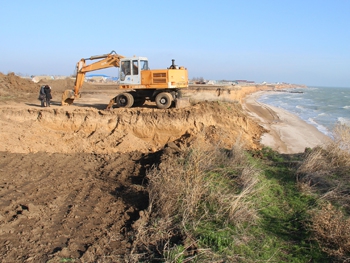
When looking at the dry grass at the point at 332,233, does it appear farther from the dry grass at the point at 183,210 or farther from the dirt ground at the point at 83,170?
the dirt ground at the point at 83,170

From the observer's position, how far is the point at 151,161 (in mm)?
11094

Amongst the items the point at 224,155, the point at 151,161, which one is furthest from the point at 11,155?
the point at 224,155

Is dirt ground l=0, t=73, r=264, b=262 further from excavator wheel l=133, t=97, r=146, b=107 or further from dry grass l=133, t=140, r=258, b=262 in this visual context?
excavator wheel l=133, t=97, r=146, b=107

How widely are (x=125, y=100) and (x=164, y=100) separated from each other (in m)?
2.00

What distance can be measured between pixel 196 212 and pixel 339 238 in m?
2.58

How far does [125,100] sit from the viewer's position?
15875mm

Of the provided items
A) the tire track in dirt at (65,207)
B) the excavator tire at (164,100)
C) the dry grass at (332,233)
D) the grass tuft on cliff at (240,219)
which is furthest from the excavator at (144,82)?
the dry grass at (332,233)

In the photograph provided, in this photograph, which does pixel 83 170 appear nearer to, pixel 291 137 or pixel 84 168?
pixel 84 168

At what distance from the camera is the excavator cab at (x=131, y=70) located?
15.6 meters

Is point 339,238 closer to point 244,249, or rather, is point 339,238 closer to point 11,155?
point 244,249

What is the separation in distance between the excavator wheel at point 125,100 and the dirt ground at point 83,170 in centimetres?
92

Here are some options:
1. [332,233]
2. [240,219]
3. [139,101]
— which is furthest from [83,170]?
[332,233]

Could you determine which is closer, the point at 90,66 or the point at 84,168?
the point at 84,168

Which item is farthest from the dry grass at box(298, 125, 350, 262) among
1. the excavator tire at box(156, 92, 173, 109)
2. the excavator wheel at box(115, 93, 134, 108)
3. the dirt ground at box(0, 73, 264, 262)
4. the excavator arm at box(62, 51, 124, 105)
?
the excavator arm at box(62, 51, 124, 105)
